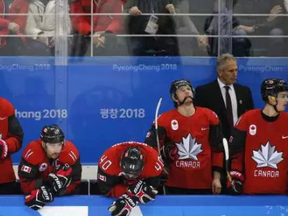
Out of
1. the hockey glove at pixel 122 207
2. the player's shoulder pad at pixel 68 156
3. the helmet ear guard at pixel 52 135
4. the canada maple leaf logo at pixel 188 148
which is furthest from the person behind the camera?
the canada maple leaf logo at pixel 188 148

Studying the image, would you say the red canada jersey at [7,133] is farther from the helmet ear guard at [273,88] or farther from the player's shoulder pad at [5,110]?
the helmet ear guard at [273,88]

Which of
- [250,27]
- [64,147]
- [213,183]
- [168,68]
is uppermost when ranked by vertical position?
[250,27]

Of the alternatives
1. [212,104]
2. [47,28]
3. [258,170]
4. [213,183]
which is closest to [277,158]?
[258,170]

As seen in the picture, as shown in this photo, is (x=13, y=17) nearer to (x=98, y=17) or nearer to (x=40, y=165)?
(x=98, y=17)

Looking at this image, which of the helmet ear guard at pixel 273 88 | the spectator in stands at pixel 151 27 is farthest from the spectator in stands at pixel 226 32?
the helmet ear guard at pixel 273 88

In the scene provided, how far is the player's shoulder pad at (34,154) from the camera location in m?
4.82

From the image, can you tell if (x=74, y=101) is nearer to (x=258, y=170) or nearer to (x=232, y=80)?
(x=232, y=80)

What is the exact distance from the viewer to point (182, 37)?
671cm

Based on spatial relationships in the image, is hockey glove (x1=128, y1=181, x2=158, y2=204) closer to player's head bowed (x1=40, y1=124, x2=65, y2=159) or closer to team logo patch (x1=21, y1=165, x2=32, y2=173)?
player's head bowed (x1=40, y1=124, x2=65, y2=159)

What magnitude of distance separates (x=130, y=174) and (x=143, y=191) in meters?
0.15

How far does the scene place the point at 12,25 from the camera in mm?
6559

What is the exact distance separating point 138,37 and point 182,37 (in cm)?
44

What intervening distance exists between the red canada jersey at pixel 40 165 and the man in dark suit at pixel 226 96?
1628 mm

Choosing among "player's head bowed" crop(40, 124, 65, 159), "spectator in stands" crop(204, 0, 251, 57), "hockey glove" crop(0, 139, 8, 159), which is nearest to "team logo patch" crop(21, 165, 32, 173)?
"player's head bowed" crop(40, 124, 65, 159)
